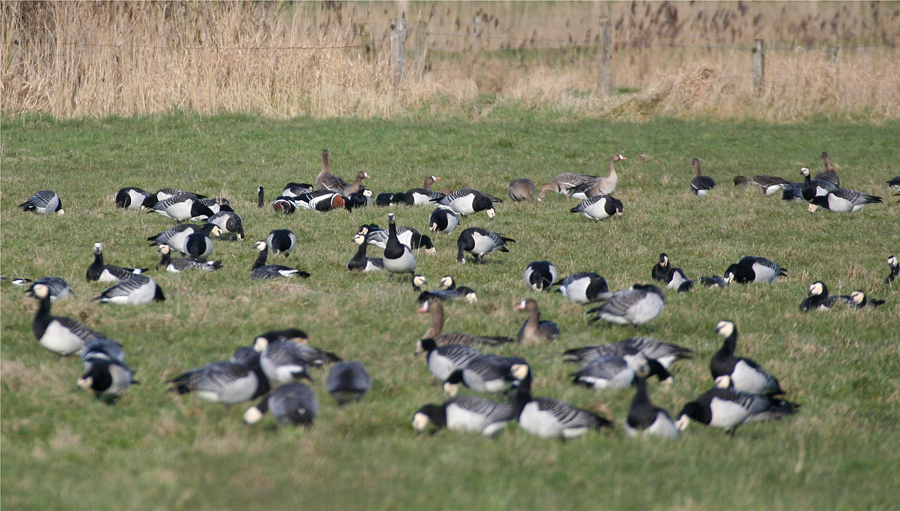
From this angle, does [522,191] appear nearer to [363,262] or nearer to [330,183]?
[330,183]

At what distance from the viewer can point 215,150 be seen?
798 inches

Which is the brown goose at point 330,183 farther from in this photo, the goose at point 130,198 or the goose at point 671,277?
the goose at point 671,277

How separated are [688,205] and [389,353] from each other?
1010 centimetres

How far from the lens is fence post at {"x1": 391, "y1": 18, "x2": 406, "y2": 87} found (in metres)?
25.3

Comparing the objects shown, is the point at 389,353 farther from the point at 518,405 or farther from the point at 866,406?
the point at 866,406

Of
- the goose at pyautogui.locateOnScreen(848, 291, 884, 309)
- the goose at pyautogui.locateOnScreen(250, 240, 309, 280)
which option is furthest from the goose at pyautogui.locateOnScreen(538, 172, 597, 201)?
the goose at pyautogui.locateOnScreen(250, 240, 309, 280)

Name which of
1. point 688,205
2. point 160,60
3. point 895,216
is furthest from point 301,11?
point 895,216

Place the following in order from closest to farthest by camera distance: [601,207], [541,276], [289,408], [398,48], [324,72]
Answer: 1. [289,408]
2. [541,276]
3. [601,207]
4. [324,72]
5. [398,48]

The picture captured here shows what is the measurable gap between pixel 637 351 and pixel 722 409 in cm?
117

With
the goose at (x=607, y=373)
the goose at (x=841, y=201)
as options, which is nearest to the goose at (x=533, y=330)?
the goose at (x=607, y=373)

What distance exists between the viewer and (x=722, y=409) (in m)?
6.47

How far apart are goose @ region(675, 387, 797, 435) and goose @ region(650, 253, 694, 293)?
388 centimetres

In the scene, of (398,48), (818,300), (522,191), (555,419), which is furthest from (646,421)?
(398,48)

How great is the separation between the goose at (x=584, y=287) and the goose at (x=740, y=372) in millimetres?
2105
